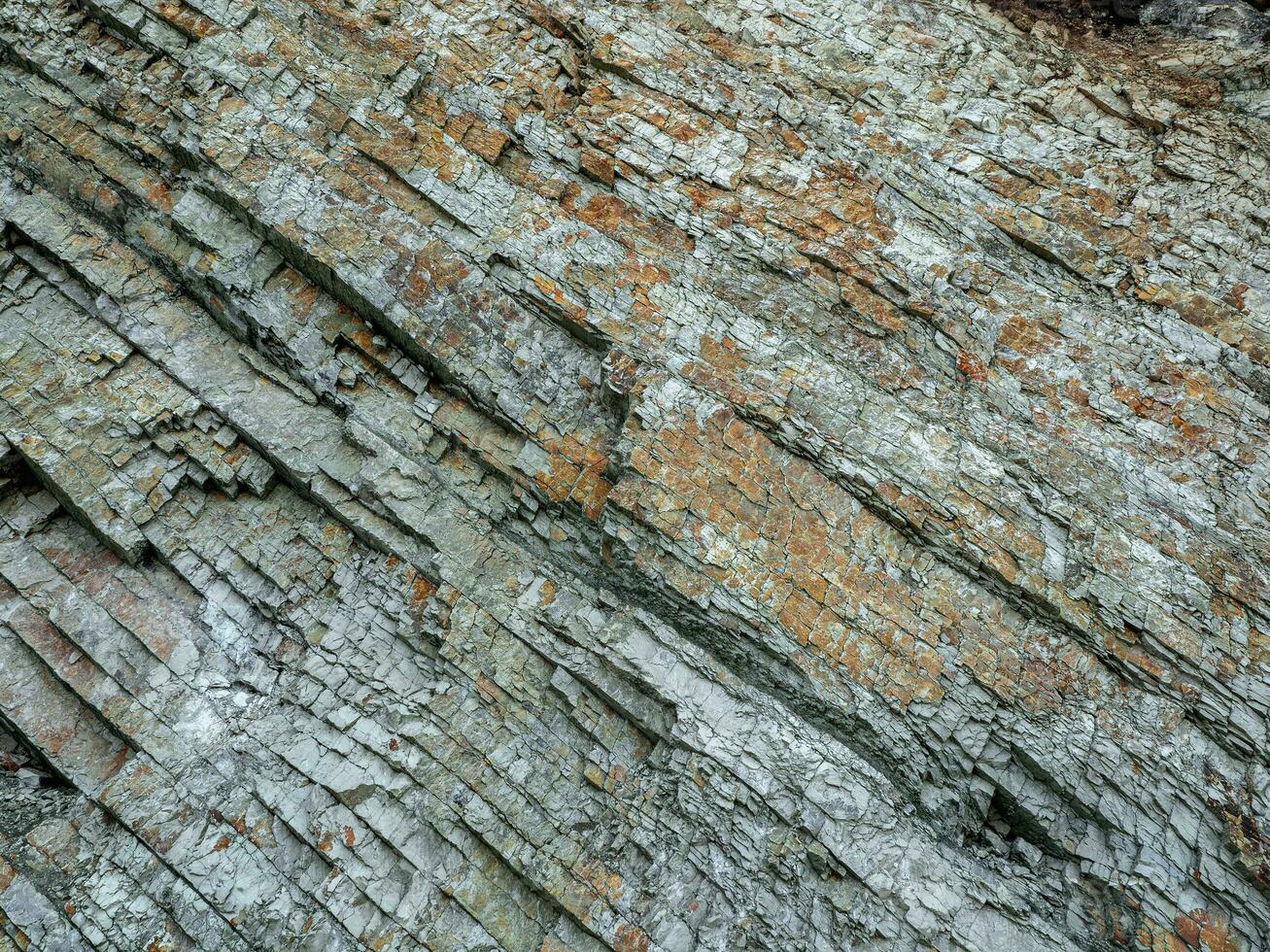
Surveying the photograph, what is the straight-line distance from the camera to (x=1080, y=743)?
21.6ft

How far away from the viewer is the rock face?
652cm

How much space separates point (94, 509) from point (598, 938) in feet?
20.7

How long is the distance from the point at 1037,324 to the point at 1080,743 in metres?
4.31

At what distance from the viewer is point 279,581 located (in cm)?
759

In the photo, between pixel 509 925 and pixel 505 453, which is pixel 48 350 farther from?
pixel 509 925

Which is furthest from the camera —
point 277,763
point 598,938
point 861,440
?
point 861,440

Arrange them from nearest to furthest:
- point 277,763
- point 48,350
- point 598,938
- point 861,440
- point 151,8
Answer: point 598,938
point 277,763
point 861,440
point 48,350
point 151,8

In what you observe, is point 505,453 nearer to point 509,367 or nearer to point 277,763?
point 509,367

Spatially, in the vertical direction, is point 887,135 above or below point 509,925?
above

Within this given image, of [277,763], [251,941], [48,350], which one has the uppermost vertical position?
[48,350]

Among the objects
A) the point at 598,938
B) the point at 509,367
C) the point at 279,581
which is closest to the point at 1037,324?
the point at 509,367

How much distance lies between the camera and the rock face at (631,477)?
21.4ft

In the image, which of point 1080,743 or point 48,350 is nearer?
point 1080,743

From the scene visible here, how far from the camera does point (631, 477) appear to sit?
289 inches
